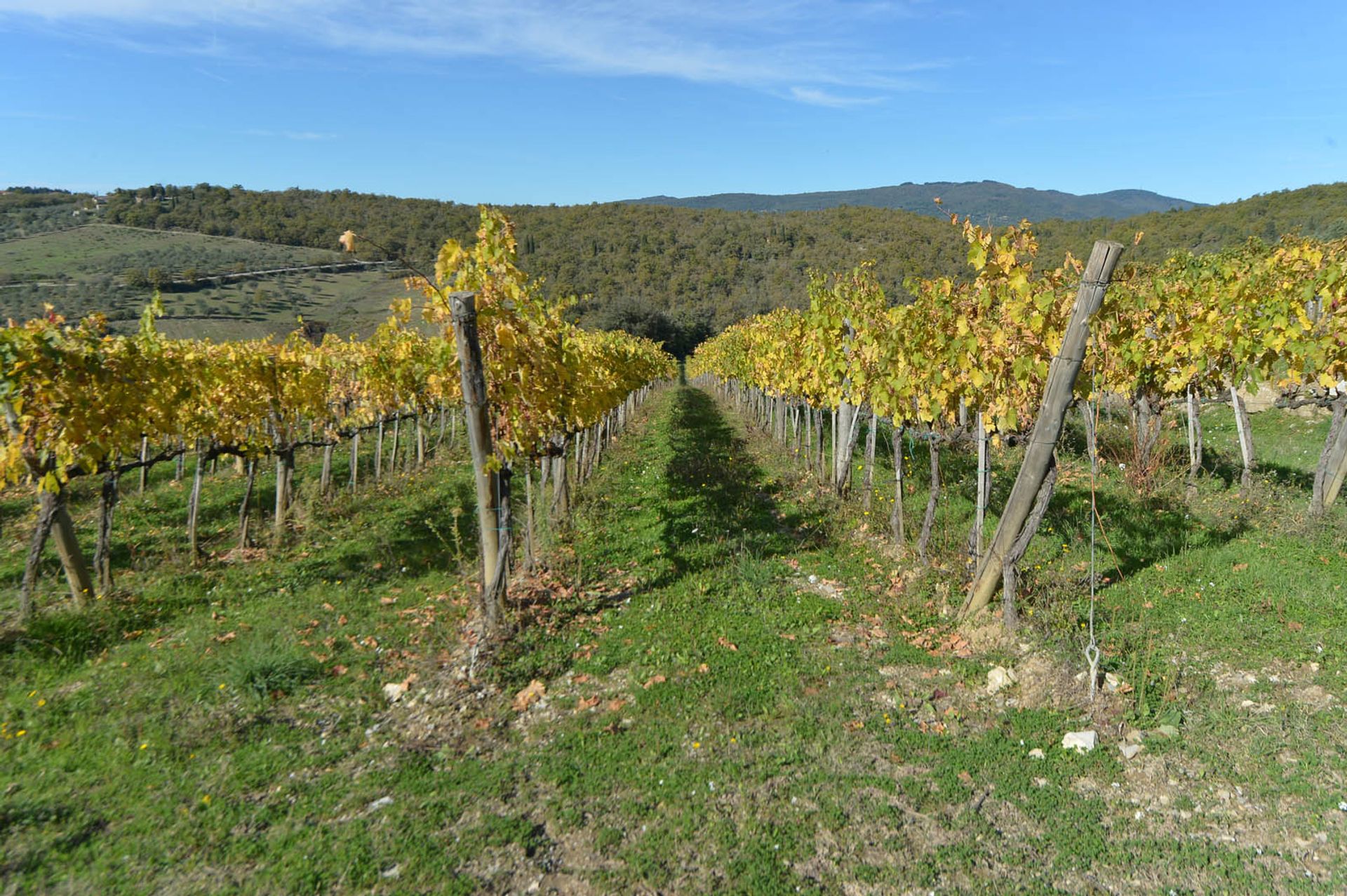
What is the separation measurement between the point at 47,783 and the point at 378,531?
562 cm

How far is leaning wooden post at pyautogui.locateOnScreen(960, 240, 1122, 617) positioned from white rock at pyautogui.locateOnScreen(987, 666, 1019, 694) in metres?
0.97

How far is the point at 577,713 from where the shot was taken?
519cm

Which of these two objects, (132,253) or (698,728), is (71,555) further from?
(132,253)

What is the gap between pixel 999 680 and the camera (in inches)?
207

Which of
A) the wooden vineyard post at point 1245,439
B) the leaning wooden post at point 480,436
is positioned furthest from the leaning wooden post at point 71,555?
the wooden vineyard post at point 1245,439

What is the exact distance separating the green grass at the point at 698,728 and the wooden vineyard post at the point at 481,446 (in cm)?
52

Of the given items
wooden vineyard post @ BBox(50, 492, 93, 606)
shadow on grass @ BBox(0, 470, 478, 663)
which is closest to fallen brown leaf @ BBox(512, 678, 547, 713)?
shadow on grass @ BBox(0, 470, 478, 663)

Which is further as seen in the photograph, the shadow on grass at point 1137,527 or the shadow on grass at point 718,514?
the shadow on grass at point 718,514

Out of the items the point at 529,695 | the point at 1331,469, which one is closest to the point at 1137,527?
the point at 1331,469

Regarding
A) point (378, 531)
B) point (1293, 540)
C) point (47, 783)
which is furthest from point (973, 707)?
point (378, 531)

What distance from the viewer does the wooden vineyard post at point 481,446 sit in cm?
585

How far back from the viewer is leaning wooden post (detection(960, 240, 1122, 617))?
5125 millimetres

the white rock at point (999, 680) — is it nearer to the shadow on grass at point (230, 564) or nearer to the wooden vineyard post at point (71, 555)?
the shadow on grass at point (230, 564)

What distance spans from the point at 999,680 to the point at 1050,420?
209cm
